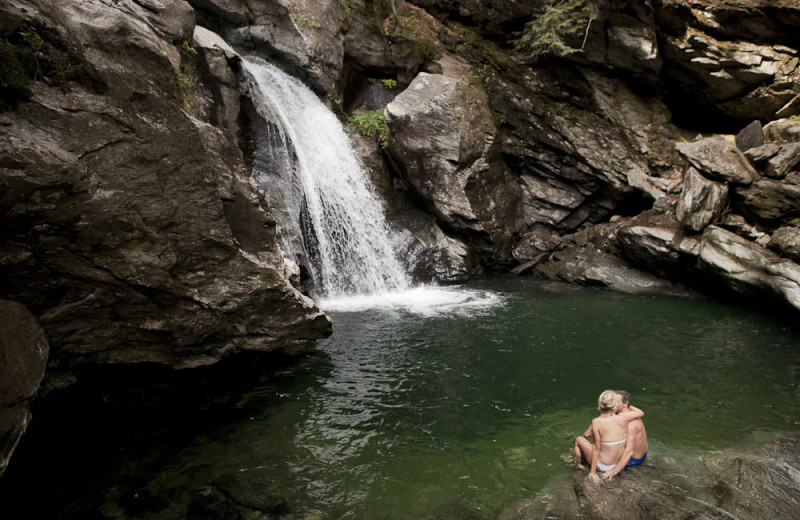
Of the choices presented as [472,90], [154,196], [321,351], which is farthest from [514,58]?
[154,196]

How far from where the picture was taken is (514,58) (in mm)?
17406

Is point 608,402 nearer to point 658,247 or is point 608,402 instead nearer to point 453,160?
point 658,247

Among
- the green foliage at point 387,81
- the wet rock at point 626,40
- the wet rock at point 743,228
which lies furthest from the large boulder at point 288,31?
the wet rock at point 743,228

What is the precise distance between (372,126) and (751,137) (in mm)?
11996

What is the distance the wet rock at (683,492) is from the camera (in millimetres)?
4141

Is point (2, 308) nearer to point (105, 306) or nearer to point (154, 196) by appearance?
point (105, 306)

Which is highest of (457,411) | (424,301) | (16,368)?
(16,368)

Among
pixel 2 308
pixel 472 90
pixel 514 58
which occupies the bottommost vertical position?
pixel 2 308

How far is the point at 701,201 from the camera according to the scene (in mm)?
12516

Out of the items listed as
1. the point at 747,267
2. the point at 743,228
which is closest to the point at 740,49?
the point at 743,228

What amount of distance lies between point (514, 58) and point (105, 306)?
1723cm

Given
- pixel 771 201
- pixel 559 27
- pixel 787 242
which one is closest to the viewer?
pixel 787 242

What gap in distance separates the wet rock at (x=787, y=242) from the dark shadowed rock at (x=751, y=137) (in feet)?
11.7

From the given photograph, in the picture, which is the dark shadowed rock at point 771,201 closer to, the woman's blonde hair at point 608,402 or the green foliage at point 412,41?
the woman's blonde hair at point 608,402
